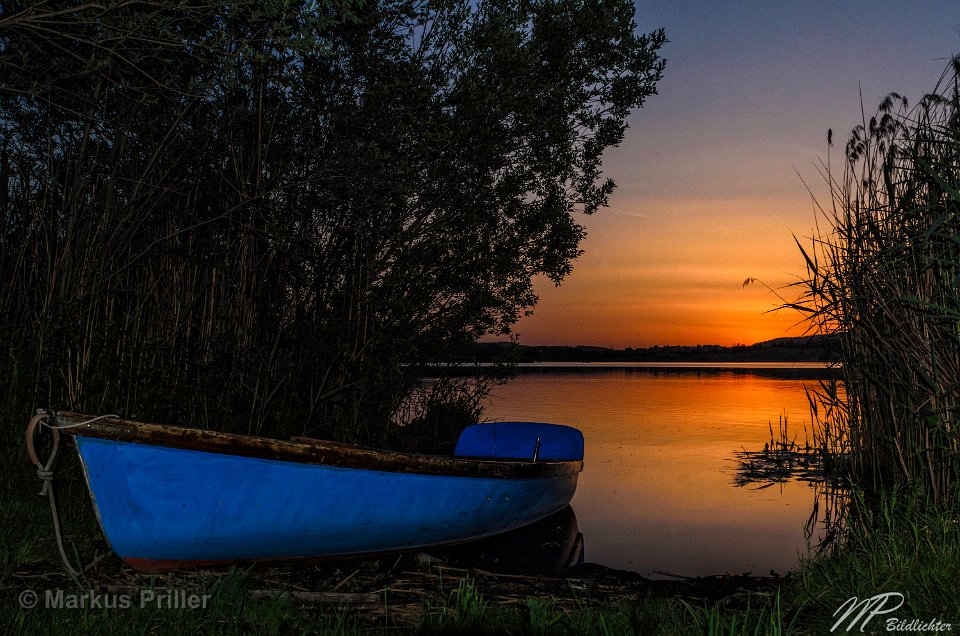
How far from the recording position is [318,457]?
5.03 metres

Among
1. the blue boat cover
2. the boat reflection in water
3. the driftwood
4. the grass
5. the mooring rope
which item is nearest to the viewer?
the grass

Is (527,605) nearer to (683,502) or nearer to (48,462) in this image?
(48,462)

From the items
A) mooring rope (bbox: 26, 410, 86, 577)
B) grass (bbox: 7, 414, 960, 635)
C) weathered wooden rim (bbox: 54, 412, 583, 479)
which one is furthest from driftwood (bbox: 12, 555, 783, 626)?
weathered wooden rim (bbox: 54, 412, 583, 479)

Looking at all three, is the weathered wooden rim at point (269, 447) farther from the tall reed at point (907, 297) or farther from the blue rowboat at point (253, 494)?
the tall reed at point (907, 297)

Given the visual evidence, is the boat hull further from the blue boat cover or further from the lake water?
the blue boat cover

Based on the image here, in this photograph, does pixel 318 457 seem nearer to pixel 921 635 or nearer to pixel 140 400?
pixel 140 400

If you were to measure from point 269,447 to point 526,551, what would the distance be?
3.80 meters

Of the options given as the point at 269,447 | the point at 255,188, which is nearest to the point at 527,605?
the point at 269,447

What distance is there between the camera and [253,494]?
4855mm

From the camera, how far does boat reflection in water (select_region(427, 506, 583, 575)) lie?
6.83 meters

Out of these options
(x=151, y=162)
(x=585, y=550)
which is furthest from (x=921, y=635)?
(x=151, y=162)

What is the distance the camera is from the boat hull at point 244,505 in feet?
14.7

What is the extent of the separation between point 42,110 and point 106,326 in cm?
231

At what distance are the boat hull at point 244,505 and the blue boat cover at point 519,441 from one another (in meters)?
3.35
